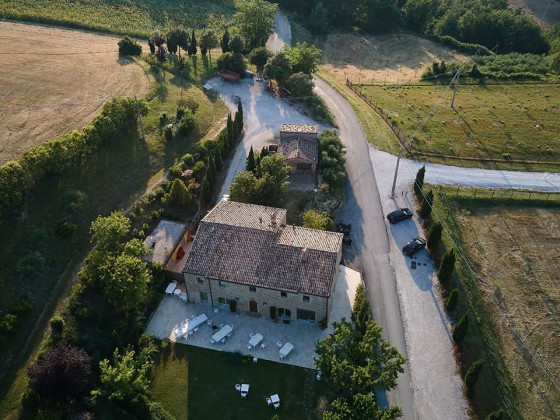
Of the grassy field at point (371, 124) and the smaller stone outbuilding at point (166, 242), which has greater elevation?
the grassy field at point (371, 124)

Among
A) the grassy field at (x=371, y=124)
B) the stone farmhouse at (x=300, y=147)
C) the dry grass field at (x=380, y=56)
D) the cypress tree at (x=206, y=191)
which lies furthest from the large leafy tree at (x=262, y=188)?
the dry grass field at (x=380, y=56)

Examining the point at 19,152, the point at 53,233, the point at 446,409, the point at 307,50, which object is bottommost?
the point at 446,409

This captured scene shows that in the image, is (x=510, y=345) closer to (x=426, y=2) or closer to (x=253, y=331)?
(x=253, y=331)

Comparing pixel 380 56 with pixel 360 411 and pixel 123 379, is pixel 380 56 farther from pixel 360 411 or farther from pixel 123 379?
pixel 123 379

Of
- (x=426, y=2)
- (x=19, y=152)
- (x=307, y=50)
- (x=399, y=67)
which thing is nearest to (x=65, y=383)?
(x=19, y=152)

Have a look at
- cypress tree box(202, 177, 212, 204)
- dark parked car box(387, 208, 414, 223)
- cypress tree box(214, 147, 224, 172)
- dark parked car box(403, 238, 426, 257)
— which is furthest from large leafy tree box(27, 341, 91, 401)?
dark parked car box(387, 208, 414, 223)

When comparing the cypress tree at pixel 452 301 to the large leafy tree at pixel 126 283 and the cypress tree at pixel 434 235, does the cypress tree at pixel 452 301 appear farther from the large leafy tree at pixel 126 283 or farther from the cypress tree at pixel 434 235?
→ the large leafy tree at pixel 126 283

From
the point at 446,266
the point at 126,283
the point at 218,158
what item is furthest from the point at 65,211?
the point at 446,266

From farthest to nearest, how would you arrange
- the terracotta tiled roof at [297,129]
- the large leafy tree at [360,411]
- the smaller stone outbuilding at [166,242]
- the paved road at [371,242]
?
the terracotta tiled roof at [297,129] → the smaller stone outbuilding at [166,242] → the paved road at [371,242] → the large leafy tree at [360,411]
